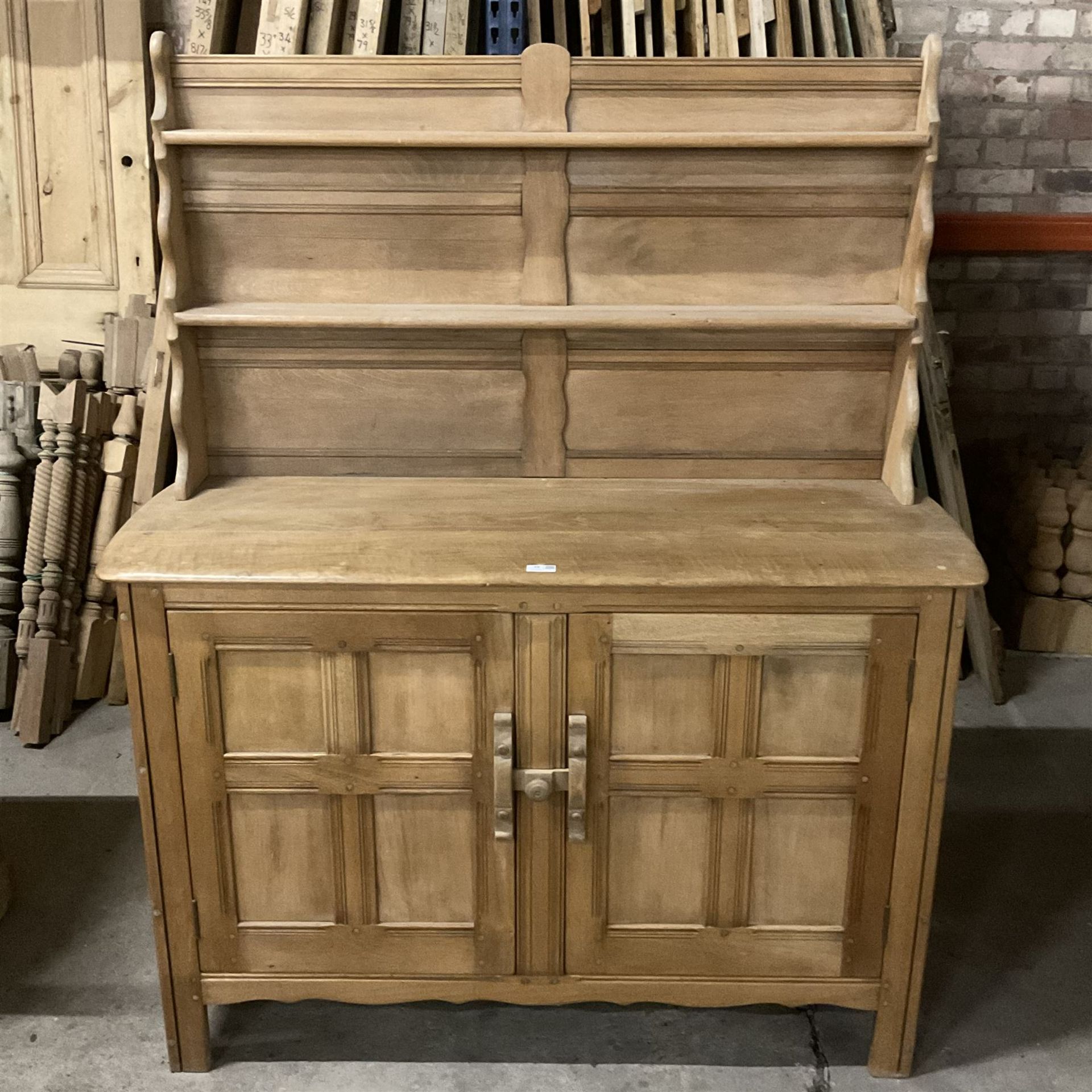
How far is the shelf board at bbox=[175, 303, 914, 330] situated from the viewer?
2172 mm

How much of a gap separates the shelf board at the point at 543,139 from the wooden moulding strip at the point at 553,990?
5.18 ft

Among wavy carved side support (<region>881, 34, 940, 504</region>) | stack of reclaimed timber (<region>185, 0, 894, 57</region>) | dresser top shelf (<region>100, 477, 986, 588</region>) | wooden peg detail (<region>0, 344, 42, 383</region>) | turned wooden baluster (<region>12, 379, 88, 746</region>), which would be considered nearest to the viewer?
dresser top shelf (<region>100, 477, 986, 588</region>)

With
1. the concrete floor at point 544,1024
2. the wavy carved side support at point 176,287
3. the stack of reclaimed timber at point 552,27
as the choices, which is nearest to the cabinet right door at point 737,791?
the concrete floor at point 544,1024

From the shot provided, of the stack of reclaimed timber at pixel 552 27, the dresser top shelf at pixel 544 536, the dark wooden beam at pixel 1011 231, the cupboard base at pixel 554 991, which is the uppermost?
the stack of reclaimed timber at pixel 552 27

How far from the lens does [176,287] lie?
2.19 meters

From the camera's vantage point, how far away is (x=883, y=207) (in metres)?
2.26

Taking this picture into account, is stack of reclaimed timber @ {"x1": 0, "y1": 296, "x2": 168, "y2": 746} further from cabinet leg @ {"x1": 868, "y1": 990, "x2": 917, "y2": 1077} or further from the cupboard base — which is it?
cabinet leg @ {"x1": 868, "y1": 990, "x2": 917, "y2": 1077}

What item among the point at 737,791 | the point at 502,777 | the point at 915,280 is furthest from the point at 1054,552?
the point at 502,777

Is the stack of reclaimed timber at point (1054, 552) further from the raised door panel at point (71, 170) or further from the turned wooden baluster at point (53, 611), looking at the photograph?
the turned wooden baluster at point (53, 611)

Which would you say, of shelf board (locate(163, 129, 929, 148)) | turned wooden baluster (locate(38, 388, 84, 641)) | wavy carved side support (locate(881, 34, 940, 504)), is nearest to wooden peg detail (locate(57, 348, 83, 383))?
turned wooden baluster (locate(38, 388, 84, 641))

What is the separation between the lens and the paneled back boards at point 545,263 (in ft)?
7.12

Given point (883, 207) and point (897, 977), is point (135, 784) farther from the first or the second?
point (883, 207)

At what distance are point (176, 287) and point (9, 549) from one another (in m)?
1.62

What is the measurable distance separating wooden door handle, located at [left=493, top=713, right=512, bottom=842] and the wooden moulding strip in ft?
1.08
